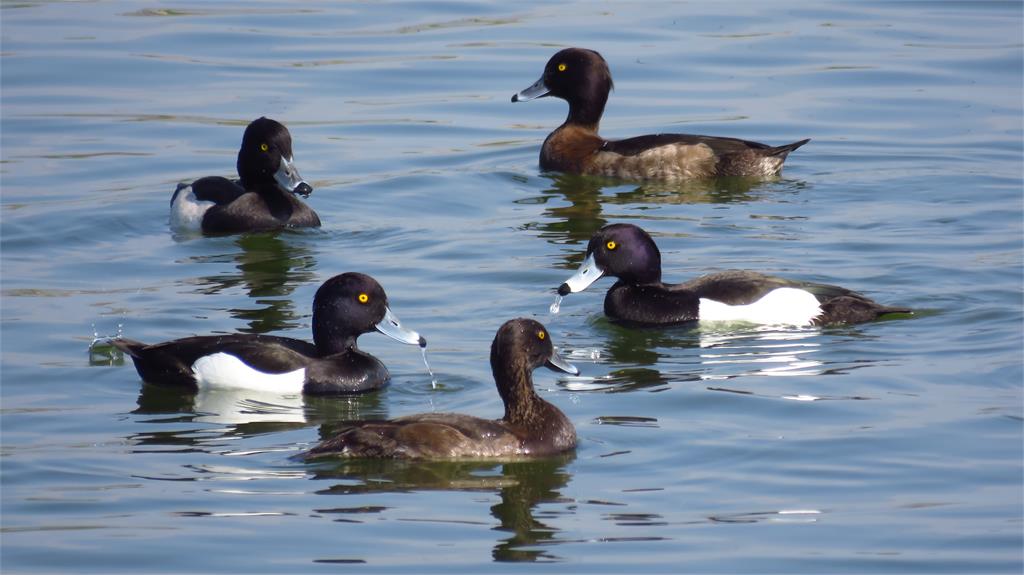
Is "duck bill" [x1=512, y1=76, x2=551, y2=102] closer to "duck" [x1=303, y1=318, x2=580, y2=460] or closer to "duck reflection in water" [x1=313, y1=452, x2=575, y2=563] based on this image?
"duck" [x1=303, y1=318, x2=580, y2=460]

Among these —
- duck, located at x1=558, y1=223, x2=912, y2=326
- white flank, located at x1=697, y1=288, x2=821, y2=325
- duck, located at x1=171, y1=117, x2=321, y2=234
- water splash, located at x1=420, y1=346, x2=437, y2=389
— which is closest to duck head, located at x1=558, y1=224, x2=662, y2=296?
duck, located at x1=558, y1=223, x2=912, y2=326

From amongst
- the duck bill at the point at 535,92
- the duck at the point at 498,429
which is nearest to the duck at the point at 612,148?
the duck bill at the point at 535,92

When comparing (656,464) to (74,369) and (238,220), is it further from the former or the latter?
(238,220)

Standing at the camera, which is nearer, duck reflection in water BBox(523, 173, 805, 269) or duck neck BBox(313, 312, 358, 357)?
duck neck BBox(313, 312, 358, 357)

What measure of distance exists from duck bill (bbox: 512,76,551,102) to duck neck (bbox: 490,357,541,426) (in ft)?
31.2

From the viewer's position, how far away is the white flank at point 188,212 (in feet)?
50.2

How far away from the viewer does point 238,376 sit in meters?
10.6

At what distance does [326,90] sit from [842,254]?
8.65m

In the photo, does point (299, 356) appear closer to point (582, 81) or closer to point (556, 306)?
point (556, 306)

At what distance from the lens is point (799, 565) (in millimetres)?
7789

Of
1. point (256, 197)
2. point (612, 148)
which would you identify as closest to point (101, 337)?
point (256, 197)

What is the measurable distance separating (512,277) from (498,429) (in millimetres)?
4351

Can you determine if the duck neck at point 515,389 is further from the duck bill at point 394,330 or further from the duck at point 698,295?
the duck at point 698,295

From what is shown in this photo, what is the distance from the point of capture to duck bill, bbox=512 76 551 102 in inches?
738
